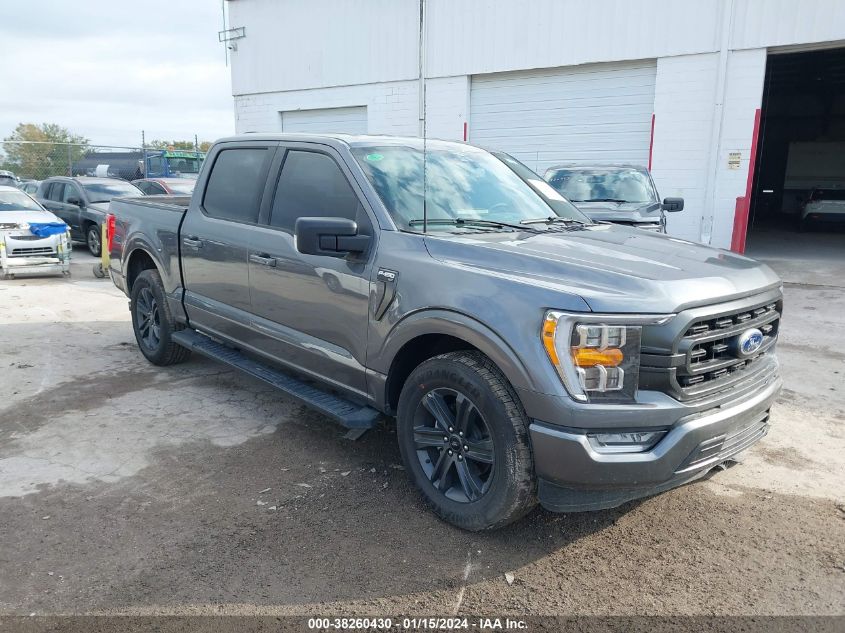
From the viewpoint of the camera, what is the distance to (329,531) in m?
3.31

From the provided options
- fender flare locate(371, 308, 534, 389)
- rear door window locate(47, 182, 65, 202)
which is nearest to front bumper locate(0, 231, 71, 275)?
rear door window locate(47, 182, 65, 202)

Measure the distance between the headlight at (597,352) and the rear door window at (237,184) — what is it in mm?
2572

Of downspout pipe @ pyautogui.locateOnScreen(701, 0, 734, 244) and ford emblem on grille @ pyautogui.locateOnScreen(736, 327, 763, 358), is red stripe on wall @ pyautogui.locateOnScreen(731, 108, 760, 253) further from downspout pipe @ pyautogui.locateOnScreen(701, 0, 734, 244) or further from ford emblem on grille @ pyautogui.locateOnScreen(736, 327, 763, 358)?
ford emblem on grille @ pyautogui.locateOnScreen(736, 327, 763, 358)

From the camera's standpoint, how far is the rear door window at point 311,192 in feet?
12.8

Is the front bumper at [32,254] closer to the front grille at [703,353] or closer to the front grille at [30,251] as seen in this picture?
the front grille at [30,251]

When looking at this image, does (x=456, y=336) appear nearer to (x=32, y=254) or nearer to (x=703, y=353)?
(x=703, y=353)

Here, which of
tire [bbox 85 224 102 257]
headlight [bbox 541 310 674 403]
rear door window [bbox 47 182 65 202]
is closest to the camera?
headlight [bbox 541 310 674 403]

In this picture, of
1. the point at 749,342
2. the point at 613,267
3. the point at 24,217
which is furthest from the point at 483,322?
the point at 24,217

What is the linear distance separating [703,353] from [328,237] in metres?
1.88

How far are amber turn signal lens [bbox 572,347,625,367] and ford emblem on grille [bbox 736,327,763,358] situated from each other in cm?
71

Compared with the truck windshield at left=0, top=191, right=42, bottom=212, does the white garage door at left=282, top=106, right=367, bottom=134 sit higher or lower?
higher

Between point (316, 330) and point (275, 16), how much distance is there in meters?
17.1

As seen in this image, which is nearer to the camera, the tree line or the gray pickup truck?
the gray pickup truck

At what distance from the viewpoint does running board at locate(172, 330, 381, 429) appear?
3723 mm
